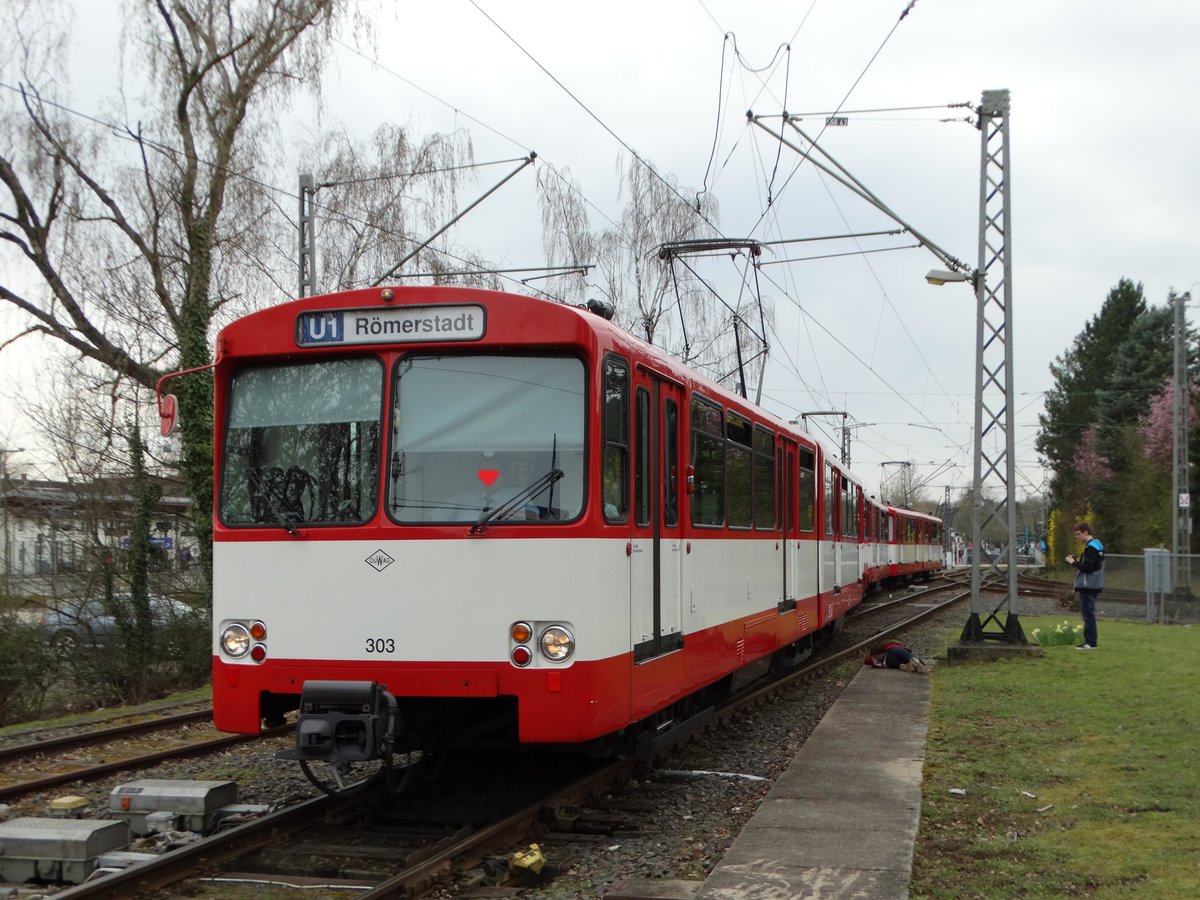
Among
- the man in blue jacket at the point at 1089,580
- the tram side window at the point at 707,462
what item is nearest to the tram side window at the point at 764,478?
the tram side window at the point at 707,462

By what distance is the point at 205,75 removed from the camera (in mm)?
21031

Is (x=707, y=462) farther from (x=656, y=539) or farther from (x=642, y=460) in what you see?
(x=642, y=460)

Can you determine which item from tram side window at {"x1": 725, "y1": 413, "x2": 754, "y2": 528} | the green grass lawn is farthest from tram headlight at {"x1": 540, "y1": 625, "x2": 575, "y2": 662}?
tram side window at {"x1": 725, "y1": 413, "x2": 754, "y2": 528}

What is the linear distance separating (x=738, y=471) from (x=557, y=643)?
399 centimetres

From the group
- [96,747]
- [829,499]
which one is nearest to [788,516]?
[829,499]

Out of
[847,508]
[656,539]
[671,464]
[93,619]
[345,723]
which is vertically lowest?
[93,619]

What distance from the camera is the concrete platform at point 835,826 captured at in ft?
18.6

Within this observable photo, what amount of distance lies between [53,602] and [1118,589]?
86.8 ft

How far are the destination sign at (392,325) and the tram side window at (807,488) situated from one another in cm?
752

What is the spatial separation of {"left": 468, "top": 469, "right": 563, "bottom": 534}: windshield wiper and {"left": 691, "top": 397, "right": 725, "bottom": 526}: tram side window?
2018 mm

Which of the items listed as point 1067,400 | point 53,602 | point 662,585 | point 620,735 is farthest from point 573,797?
point 1067,400

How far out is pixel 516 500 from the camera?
6.65 m

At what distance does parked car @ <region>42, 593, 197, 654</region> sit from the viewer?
1803 centimetres

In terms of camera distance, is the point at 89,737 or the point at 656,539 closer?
the point at 656,539
